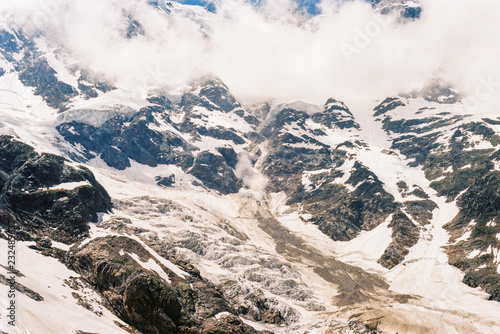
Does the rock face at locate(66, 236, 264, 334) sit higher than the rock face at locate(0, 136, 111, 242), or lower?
higher

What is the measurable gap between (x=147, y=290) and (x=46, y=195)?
280ft

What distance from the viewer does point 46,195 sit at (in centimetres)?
11931

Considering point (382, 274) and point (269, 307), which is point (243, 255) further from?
point (382, 274)

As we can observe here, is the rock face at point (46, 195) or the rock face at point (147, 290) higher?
the rock face at point (147, 290)

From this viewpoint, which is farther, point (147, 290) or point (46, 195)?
point (46, 195)

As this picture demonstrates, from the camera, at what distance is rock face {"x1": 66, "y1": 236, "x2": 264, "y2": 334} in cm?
5362

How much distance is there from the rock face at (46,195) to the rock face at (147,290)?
17898 mm

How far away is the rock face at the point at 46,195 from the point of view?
8800 centimetres

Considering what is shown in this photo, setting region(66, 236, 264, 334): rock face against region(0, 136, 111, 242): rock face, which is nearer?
region(66, 236, 264, 334): rock face

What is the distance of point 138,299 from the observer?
53688mm

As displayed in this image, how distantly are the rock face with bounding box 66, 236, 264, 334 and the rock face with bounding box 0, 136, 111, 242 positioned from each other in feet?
58.7

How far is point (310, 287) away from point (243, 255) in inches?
1300

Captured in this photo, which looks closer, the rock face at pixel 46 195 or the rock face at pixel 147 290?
the rock face at pixel 147 290

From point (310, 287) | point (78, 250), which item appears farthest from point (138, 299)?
point (310, 287)
